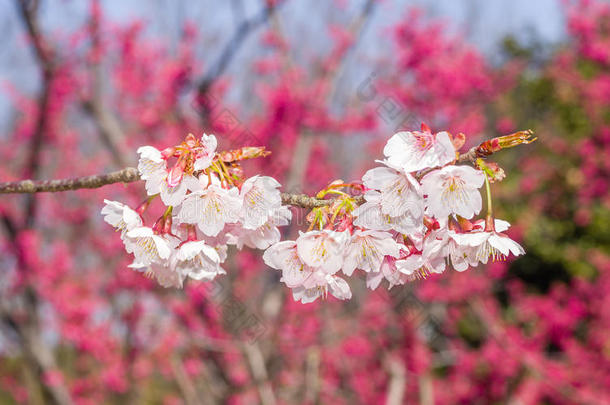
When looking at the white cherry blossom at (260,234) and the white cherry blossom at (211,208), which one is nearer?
the white cherry blossom at (211,208)

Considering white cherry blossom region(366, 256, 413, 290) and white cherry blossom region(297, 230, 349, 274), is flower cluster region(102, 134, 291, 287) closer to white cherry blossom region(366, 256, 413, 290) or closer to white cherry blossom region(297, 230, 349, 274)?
white cherry blossom region(297, 230, 349, 274)

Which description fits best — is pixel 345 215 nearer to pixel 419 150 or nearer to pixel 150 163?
pixel 419 150

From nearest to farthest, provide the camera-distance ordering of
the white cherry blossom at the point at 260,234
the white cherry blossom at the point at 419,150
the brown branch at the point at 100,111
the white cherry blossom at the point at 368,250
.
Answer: the white cherry blossom at the point at 419,150 < the white cherry blossom at the point at 368,250 < the white cherry blossom at the point at 260,234 < the brown branch at the point at 100,111

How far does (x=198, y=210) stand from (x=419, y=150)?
48 cm

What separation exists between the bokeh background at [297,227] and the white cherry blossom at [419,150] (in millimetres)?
1231

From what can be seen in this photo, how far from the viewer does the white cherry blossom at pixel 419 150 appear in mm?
1006

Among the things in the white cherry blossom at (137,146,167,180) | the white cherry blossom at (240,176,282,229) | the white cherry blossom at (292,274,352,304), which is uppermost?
the white cherry blossom at (137,146,167,180)

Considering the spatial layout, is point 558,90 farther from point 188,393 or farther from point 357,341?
point 188,393

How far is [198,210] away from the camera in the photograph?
1.11 meters

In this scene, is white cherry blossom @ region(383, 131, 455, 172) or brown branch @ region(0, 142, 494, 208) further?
brown branch @ region(0, 142, 494, 208)

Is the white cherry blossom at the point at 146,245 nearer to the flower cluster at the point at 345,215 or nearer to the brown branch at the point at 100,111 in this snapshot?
the flower cluster at the point at 345,215

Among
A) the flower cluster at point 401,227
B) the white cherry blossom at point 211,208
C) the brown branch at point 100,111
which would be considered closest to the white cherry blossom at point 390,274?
the flower cluster at point 401,227

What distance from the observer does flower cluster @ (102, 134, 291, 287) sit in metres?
1.09

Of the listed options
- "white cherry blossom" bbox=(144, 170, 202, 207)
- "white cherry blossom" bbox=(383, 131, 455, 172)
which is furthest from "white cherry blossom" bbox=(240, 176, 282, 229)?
"white cherry blossom" bbox=(383, 131, 455, 172)
